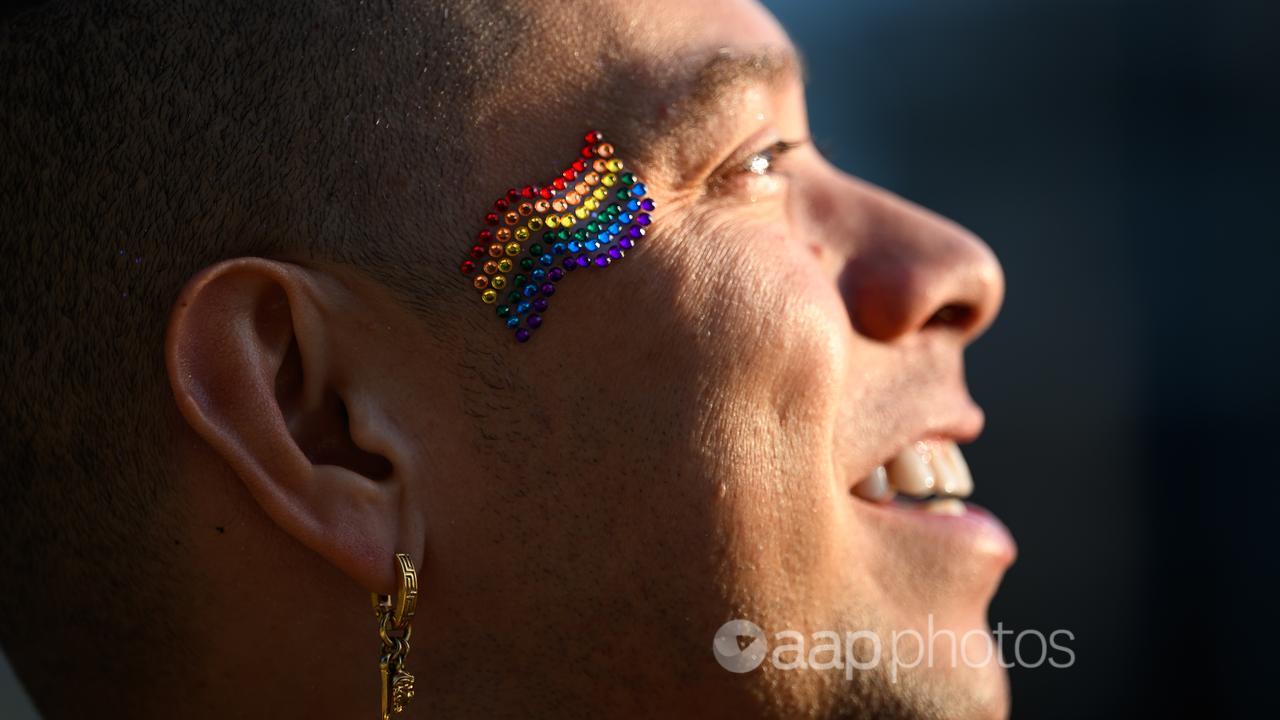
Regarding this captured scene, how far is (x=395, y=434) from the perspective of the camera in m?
1.73

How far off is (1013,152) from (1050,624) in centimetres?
242

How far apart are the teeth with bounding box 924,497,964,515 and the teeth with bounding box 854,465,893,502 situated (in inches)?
5.9

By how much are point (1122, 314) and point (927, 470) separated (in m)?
4.30

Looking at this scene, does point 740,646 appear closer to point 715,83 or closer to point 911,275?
point 911,275

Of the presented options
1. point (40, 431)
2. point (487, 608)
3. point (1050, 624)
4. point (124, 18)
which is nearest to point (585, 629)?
point (487, 608)

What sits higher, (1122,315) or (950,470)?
(950,470)

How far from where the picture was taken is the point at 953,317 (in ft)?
6.79

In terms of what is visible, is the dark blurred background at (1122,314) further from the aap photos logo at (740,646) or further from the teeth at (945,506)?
the aap photos logo at (740,646)

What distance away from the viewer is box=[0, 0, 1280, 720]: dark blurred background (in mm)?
5586

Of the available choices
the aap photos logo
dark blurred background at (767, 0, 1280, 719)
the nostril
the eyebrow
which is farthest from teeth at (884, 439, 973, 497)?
dark blurred background at (767, 0, 1280, 719)

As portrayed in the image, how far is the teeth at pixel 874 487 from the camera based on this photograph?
1935mm

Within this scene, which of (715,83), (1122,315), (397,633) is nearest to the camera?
(397,633)

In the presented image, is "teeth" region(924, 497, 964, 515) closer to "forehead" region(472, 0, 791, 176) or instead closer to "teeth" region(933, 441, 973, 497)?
"teeth" region(933, 441, 973, 497)

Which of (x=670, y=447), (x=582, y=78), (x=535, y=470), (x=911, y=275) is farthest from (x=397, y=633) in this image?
(x=911, y=275)
